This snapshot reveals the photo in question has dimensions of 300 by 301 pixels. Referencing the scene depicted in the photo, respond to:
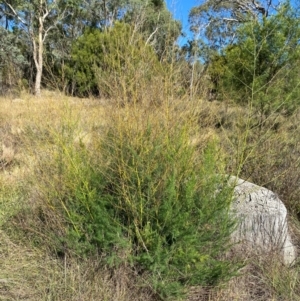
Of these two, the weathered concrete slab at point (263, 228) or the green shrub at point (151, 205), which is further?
the weathered concrete slab at point (263, 228)

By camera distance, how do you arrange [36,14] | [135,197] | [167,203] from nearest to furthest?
1. [167,203]
2. [135,197]
3. [36,14]

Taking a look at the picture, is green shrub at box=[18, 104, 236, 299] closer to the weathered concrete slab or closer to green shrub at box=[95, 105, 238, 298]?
green shrub at box=[95, 105, 238, 298]

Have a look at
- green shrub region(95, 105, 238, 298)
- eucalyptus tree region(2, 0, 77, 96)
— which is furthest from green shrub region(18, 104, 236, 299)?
eucalyptus tree region(2, 0, 77, 96)

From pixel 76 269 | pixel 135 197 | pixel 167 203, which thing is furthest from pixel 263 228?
→ pixel 76 269

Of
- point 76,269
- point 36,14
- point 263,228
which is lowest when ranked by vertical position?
point 76,269

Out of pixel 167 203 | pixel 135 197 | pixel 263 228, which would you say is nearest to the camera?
pixel 167 203

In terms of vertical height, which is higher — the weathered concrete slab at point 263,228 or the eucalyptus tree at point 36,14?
the eucalyptus tree at point 36,14

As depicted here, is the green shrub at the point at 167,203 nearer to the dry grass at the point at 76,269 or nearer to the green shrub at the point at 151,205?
the green shrub at the point at 151,205

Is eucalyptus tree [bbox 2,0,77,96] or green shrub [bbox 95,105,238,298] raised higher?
eucalyptus tree [bbox 2,0,77,96]

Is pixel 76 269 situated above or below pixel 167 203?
below

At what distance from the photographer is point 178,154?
7.11ft

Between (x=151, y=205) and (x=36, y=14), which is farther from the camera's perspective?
(x=36, y=14)

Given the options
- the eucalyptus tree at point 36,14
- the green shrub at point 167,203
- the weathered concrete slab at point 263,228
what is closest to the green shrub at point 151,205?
the green shrub at point 167,203

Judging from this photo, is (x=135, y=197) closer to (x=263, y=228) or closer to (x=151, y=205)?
(x=151, y=205)
